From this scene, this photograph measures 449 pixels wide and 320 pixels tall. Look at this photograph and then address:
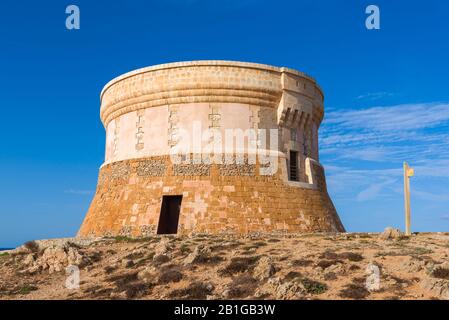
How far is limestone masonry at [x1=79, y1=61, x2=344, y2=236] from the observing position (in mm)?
24312

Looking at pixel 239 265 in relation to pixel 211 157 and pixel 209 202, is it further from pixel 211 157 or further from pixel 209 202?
pixel 211 157

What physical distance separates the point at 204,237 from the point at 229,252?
129 inches

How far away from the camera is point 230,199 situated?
954 inches

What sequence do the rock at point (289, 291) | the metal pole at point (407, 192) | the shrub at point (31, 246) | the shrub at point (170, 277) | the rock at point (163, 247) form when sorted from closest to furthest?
the rock at point (289, 291) → the shrub at point (170, 277) → the rock at point (163, 247) → the metal pole at point (407, 192) → the shrub at point (31, 246)

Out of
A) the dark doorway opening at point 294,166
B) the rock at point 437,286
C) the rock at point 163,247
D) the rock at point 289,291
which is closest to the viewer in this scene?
the rock at point 437,286

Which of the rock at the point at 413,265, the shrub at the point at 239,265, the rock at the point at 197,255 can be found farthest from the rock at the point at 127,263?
the rock at the point at 413,265

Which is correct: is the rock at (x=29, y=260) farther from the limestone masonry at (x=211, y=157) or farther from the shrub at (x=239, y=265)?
the shrub at (x=239, y=265)

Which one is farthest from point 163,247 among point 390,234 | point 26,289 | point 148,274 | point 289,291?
point 390,234

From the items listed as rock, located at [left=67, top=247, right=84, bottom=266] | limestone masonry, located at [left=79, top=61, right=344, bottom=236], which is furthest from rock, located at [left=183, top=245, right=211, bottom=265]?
rock, located at [left=67, top=247, right=84, bottom=266]

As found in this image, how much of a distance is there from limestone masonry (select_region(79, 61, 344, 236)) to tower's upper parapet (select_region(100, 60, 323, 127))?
60mm

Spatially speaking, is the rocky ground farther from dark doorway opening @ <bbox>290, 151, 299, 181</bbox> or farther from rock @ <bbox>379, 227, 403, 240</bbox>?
dark doorway opening @ <bbox>290, 151, 299, 181</bbox>

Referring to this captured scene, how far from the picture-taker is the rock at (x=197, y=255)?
18.3m
